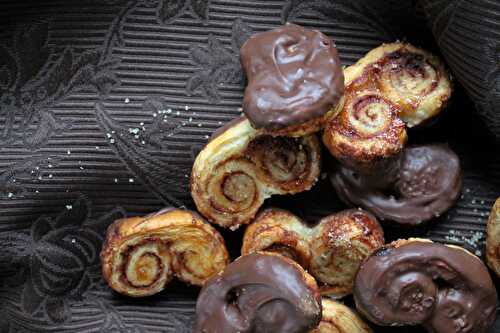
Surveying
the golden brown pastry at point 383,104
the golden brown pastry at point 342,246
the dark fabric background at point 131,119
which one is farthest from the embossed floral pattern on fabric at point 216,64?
the golden brown pastry at point 342,246

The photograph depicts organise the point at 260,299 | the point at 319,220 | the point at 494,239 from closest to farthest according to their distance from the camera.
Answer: the point at 260,299 → the point at 494,239 → the point at 319,220

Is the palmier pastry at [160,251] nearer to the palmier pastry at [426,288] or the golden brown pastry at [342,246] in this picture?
the golden brown pastry at [342,246]

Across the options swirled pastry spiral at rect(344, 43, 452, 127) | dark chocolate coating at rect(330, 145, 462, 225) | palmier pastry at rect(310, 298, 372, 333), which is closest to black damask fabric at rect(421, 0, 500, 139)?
swirled pastry spiral at rect(344, 43, 452, 127)

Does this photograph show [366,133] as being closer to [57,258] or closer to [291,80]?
[291,80]

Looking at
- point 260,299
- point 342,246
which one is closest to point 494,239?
point 342,246

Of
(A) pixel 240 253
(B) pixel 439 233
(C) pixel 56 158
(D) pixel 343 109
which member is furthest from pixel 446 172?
(C) pixel 56 158

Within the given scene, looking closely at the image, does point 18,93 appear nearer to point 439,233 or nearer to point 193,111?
point 193,111

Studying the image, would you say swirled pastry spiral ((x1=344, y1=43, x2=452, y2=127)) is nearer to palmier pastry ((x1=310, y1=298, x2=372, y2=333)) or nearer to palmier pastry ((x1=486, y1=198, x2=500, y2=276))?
palmier pastry ((x1=486, y1=198, x2=500, y2=276))

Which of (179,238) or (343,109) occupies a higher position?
(343,109)
